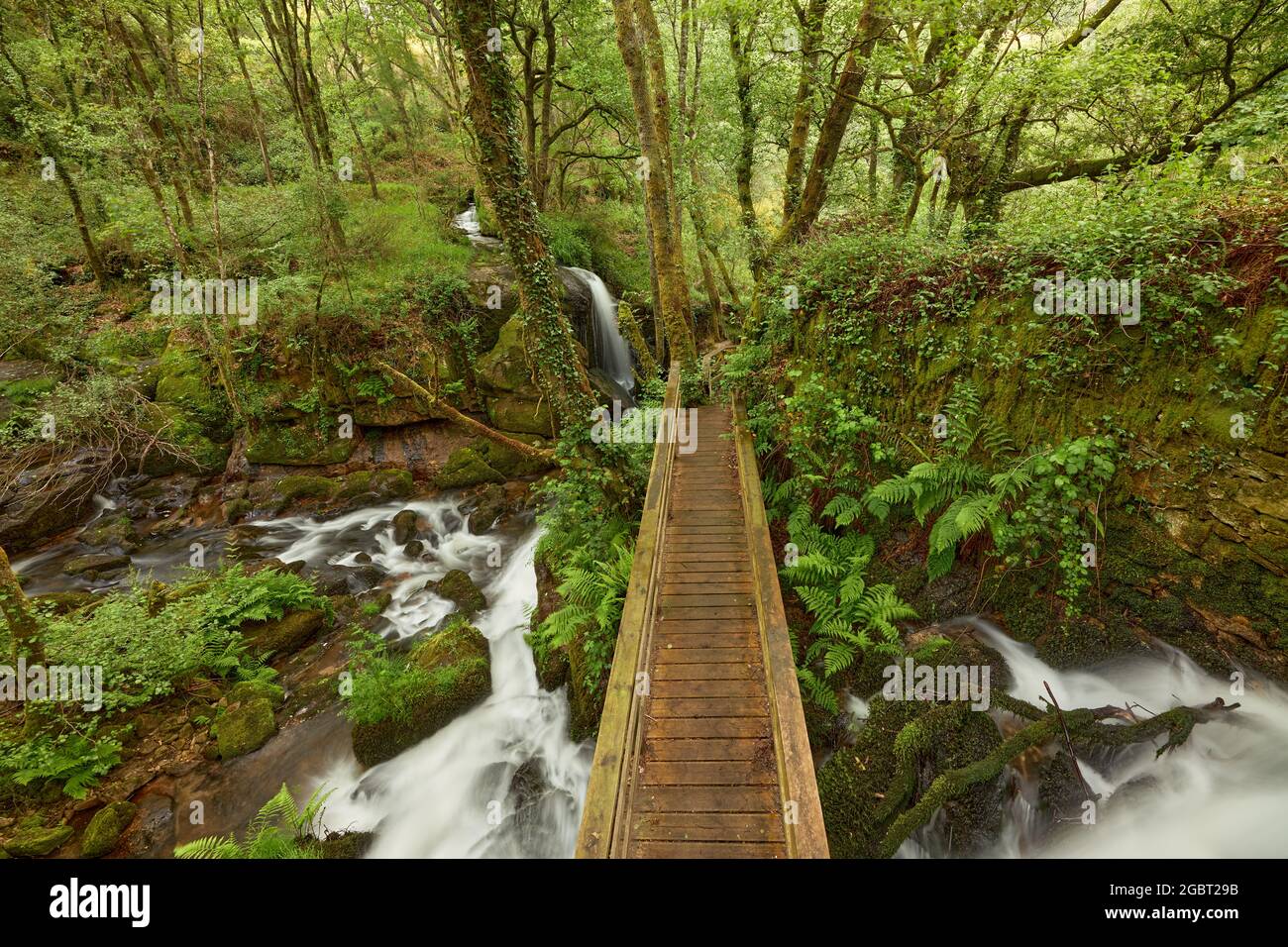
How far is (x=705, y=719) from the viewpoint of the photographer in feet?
14.9

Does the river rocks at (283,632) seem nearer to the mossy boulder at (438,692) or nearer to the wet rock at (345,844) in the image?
the mossy boulder at (438,692)

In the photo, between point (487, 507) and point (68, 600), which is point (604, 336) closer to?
point (487, 507)

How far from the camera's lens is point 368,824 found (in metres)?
6.38

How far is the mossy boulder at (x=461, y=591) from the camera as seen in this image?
10.1 metres

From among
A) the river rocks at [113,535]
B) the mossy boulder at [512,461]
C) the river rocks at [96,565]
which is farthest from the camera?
the mossy boulder at [512,461]

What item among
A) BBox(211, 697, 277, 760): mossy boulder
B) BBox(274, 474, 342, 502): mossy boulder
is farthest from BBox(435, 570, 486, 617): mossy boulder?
BBox(274, 474, 342, 502): mossy boulder

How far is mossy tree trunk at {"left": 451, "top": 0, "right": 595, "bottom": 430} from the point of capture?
576 centimetres

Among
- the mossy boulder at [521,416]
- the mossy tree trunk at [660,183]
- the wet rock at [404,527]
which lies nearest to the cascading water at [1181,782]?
the mossy tree trunk at [660,183]

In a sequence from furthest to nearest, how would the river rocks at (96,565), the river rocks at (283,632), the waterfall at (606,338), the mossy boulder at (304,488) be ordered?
the waterfall at (606,338) → the mossy boulder at (304,488) → the river rocks at (96,565) → the river rocks at (283,632)

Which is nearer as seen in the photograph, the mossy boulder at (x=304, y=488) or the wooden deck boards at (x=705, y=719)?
the wooden deck boards at (x=705, y=719)

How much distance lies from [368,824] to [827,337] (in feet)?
31.5

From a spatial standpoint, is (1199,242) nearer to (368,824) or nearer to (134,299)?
(368,824)

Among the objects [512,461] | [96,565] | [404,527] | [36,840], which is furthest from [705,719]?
[96,565]
